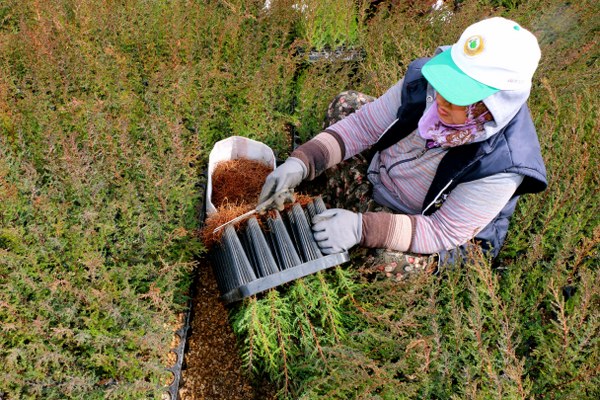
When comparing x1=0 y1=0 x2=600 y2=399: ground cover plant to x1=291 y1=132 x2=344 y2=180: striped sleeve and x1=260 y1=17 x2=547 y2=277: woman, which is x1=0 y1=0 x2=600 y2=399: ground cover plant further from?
x1=291 y1=132 x2=344 y2=180: striped sleeve

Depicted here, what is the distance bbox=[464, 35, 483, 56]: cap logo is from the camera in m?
1.58

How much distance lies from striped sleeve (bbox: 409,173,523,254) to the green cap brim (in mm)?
334

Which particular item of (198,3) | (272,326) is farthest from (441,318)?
(198,3)

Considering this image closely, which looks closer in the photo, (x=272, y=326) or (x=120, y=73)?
(x=272, y=326)

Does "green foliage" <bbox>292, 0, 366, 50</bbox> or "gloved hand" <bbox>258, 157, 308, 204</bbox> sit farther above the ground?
"green foliage" <bbox>292, 0, 366, 50</bbox>

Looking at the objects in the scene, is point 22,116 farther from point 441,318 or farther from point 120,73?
point 441,318

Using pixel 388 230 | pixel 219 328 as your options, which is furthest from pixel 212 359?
pixel 388 230

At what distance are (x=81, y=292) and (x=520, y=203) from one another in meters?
1.99

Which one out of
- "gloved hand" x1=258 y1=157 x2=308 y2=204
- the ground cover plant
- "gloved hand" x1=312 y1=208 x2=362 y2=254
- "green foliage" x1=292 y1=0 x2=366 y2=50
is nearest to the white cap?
the ground cover plant

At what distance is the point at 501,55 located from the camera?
1.53 m

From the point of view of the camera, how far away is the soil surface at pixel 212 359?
2.17 metres

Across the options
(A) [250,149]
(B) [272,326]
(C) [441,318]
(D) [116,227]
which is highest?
(A) [250,149]

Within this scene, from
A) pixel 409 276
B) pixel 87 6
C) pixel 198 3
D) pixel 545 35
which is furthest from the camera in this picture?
pixel 545 35

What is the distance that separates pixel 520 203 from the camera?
7.57ft
